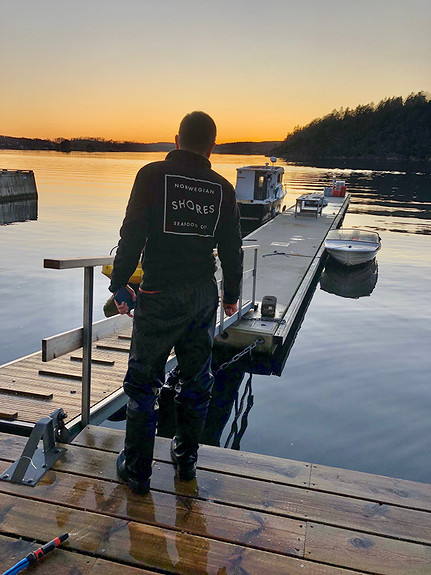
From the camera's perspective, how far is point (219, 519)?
2711mm

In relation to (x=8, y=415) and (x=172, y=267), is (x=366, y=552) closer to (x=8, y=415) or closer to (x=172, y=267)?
(x=172, y=267)

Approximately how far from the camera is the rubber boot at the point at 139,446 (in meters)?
2.83

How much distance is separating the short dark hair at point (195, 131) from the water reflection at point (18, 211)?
87.4ft

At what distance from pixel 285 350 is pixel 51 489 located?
667 centimetres

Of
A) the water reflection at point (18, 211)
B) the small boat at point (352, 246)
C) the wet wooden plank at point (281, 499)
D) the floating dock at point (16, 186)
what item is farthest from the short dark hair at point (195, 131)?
the floating dock at point (16, 186)

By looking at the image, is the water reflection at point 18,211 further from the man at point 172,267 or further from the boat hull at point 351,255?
the man at point 172,267

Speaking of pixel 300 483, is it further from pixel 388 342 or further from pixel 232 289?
pixel 388 342

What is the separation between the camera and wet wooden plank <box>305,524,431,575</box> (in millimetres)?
2438

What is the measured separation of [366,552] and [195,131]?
2.53 meters

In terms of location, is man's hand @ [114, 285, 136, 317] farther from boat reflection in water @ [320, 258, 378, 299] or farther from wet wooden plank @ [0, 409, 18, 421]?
boat reflection in water @ [320, 258, 378, 299]

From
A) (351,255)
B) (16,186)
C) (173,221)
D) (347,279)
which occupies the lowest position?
(347,279)

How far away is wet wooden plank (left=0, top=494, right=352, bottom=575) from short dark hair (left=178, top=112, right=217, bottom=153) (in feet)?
7.16

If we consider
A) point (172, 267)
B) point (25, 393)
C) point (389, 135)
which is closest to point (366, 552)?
point (172, 267)

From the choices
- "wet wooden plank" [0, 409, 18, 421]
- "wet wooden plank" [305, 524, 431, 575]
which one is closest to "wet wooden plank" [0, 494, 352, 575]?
"wet wooden plank" [305, 524, 431, 575]
